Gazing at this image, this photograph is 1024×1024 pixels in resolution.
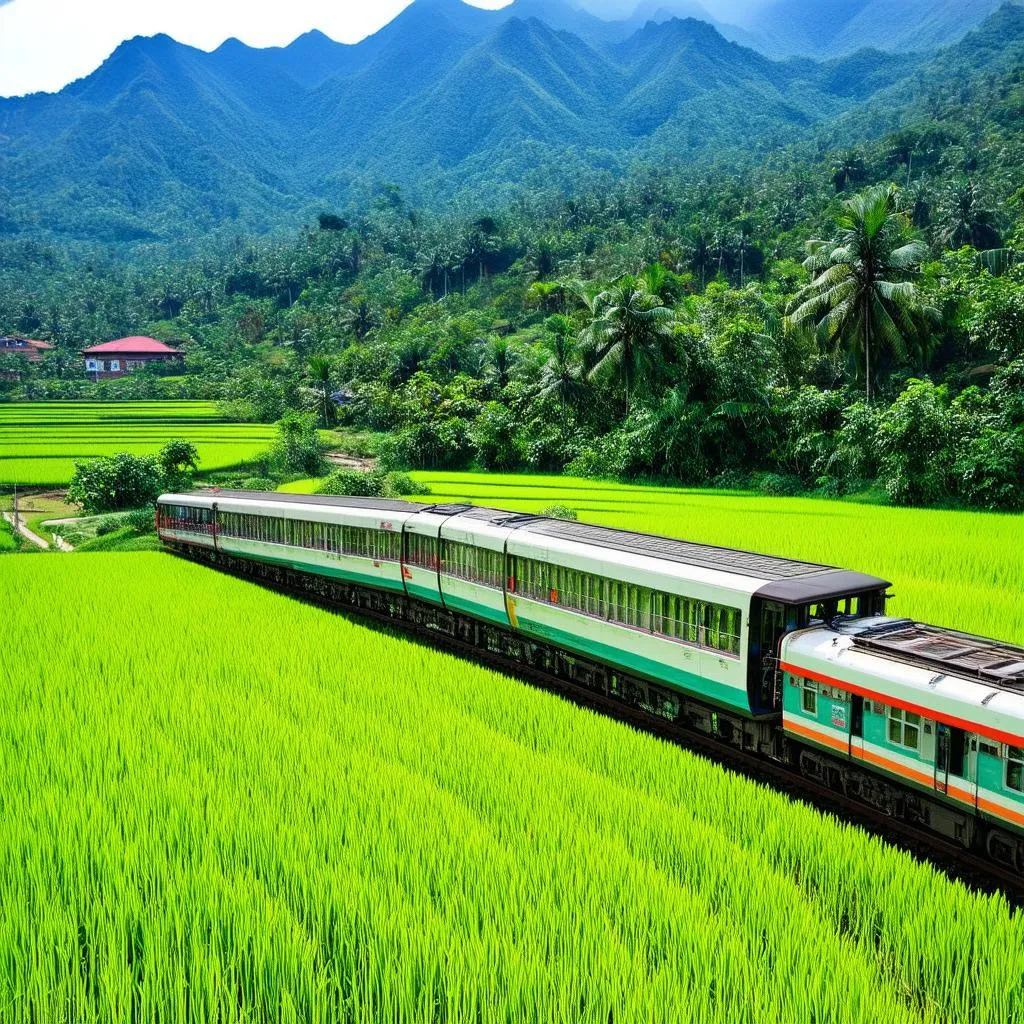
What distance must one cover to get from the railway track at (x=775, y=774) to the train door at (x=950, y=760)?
2.19 feet

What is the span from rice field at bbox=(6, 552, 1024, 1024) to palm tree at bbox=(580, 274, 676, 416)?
97.7ft

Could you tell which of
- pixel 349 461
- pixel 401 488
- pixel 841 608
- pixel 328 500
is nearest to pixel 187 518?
pixel 328 500

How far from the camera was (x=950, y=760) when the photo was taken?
8.09 m

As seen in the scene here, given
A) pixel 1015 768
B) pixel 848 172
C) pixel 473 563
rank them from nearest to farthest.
Answer: pixel 1015 768 → pixel 473 563 → pixel 848 172

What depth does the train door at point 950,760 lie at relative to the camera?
7.99 meters

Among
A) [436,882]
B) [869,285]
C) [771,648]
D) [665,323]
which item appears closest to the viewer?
[436,882]

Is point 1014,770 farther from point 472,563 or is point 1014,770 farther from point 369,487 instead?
point 369,487

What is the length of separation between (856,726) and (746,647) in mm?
1695

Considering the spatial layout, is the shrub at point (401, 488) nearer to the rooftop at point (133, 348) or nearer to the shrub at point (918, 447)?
the shrub at point (918, 447)

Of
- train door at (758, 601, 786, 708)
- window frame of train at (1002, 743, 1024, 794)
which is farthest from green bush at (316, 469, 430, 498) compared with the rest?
window frame of train at (1002, 743, 1024, 794)

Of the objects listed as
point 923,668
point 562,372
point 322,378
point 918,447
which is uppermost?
point 322,378

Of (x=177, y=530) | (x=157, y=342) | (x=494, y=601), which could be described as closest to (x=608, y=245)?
(x=157, y=342)

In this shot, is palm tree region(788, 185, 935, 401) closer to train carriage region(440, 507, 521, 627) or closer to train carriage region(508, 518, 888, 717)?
train carriage region(440, 507, 521, 627)

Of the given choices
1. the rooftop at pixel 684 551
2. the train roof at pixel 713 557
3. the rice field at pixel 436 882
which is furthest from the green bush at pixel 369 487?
the rice field at pixel 436 882
